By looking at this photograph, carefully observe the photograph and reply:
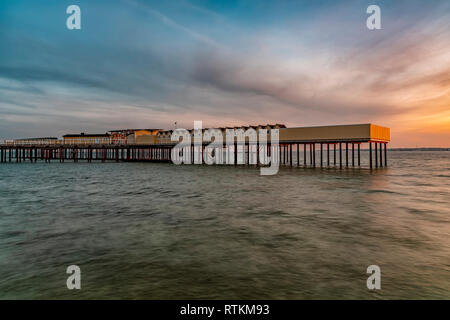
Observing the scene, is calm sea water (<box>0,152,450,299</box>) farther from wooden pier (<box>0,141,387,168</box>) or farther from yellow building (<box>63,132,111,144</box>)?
yellow building (<box>63,132,111,144</box>)

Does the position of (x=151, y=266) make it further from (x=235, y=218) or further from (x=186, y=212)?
(x=186, y=212)

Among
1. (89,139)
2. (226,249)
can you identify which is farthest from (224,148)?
(226,249)

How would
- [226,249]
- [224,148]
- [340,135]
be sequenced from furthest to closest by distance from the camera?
[224,148], [340,135], [226,249]

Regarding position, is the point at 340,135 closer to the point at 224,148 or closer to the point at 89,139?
the point at 224,148

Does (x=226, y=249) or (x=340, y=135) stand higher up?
(x=340, y=135)

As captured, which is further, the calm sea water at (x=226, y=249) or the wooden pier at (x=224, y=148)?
the wooden pier at (x=224, y=148)

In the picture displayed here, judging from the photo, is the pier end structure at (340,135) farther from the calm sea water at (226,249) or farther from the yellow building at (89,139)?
the yellow building at (89,139)

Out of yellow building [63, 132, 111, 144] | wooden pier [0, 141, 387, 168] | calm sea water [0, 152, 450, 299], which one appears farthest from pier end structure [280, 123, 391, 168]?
yellow building [63, 132, 111, 144]

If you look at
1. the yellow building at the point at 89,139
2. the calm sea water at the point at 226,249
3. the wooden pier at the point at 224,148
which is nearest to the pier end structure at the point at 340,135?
the wooden pier at the point at 224,148

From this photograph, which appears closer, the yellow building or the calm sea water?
the calm sea water

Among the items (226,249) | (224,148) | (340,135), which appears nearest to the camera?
(226,249)

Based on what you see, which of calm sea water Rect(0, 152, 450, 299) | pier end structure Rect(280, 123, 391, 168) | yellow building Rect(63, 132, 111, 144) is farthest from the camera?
yellow building Rect(63, 132, 111, 144)

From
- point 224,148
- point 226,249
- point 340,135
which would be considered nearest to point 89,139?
point 224,148

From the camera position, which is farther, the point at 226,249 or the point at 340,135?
the point at 340,135
